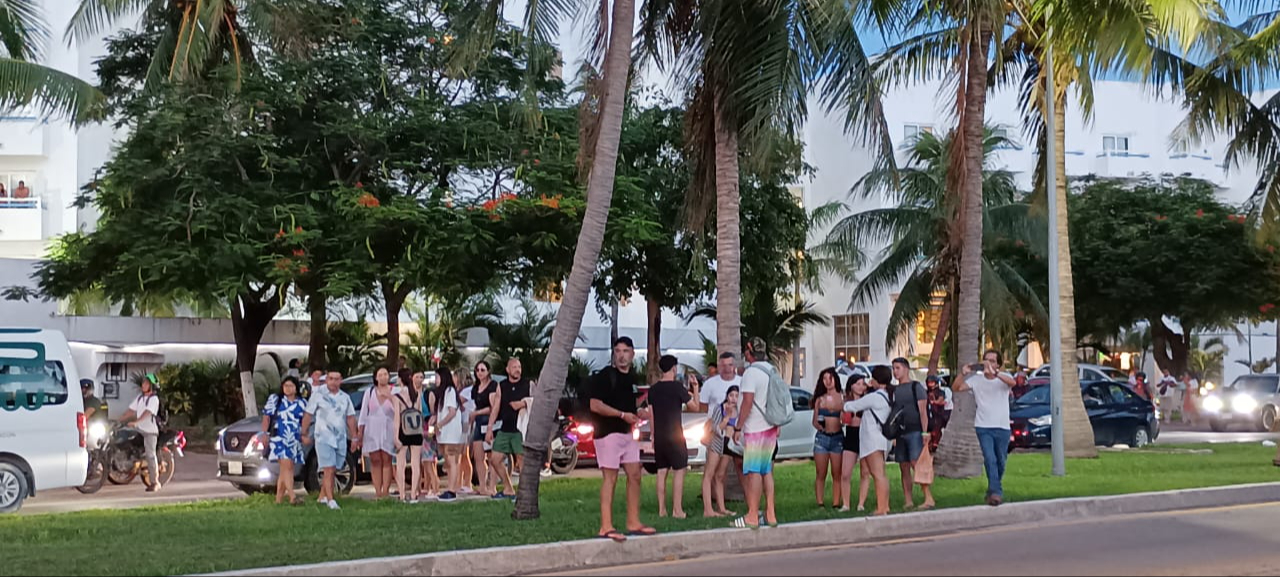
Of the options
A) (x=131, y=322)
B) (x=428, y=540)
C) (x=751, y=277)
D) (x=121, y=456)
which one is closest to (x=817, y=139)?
(x=751, y=277)

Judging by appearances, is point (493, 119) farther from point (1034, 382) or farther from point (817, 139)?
point (817, 139)

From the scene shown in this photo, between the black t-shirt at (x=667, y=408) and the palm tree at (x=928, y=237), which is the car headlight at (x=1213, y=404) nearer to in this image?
the palm tree at (x=928, y=237)

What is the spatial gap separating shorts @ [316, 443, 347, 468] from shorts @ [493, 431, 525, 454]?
1.85 metres

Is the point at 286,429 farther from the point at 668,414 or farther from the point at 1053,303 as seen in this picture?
the point at 1053,303

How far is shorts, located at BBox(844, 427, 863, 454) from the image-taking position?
14.6 meters

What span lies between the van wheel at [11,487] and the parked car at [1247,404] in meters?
30.5

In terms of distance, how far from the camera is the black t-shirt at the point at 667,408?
12781 millimetres

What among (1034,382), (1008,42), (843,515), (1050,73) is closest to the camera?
(843,515)

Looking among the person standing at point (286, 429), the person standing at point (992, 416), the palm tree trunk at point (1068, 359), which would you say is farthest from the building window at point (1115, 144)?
the person standing at point (286, 429)

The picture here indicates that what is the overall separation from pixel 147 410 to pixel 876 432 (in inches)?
435

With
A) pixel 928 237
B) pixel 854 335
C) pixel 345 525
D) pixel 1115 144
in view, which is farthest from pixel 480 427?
pixel 1115 144

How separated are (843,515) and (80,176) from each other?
3214 cm

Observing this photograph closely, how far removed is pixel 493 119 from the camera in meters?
24.7

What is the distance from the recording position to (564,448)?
22094mm
